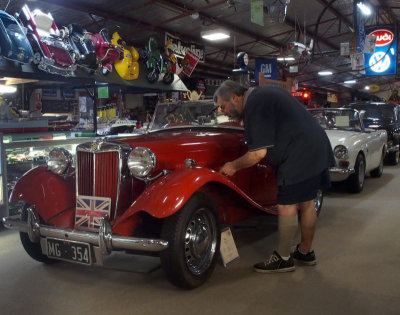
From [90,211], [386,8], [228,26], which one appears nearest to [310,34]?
[386,8]

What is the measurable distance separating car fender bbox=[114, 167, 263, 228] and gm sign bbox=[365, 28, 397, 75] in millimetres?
9432

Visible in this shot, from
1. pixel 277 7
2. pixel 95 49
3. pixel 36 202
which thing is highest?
pixel 277 7

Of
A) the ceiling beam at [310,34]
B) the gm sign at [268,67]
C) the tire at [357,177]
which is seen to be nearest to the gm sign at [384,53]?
the gm sign at [268,67]

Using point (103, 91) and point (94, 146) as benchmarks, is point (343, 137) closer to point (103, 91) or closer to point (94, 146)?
point (94, 146)

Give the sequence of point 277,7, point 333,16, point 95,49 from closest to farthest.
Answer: point 277,7
point 95,49
point 333,16

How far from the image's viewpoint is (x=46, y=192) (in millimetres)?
3158

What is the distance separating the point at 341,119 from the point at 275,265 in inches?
172

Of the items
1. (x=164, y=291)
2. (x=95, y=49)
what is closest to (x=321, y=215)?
(x=164, y=291)

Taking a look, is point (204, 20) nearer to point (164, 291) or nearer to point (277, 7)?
point (277, 7)

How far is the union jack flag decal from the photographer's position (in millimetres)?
2900

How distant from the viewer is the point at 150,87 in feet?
26.8

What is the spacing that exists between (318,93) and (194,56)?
71.1 feet

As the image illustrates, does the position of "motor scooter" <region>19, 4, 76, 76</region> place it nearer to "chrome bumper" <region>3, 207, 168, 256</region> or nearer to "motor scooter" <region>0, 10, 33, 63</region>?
"motor scooter" <region>0, 10, 33, 63</region>

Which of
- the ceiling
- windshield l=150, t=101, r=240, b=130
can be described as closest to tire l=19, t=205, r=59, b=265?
windshield l=150, t=101, r=240, b=130
